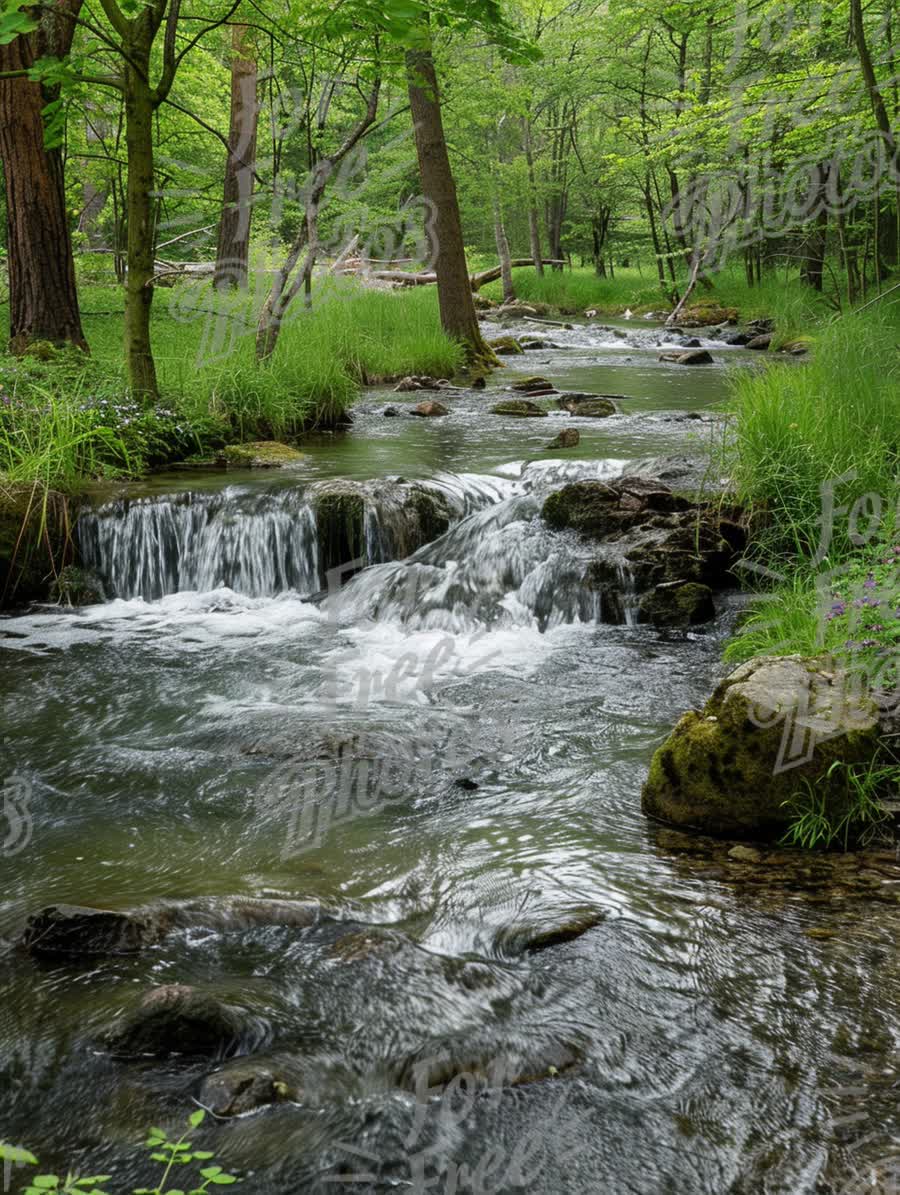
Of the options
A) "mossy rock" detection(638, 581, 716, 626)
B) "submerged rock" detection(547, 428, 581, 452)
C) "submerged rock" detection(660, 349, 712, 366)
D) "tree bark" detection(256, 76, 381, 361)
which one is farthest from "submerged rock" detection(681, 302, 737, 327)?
"mossy rock" detection(638, 581, 716, 626)

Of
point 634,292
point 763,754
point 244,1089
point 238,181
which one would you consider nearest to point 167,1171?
point 244,1089

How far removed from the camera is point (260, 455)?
28.5 ft

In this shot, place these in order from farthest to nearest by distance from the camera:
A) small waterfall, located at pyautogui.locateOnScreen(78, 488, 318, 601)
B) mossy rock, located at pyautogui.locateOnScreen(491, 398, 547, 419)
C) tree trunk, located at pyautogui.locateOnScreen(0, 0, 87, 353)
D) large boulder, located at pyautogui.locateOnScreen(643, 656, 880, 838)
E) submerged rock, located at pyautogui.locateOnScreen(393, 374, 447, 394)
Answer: submerged rock, located at pyautogui.locateOnScreen(393, 374, 447, 394)
mossy rock, located at pyautogui.locateOnScreen(491, 398, 547, 419)
tree trunk, located at pyautogui.locateOnScreen(0, 0, 87, 353)
small waterfall, located at pyautogui.locateOnScreen(78, 488, 318, 601)
large boulder, located at pyautogui.locateOnScreen(643, 656, 880, 838)

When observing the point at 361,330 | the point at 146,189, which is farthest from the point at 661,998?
the point at 361,330

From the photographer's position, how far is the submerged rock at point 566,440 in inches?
351

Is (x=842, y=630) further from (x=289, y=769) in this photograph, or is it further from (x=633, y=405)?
(x=633, y=405)

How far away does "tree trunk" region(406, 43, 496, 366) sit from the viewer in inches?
505

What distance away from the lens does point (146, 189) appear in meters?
7.28

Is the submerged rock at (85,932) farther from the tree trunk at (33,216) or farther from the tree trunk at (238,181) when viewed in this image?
the tree trunk at (238,181)

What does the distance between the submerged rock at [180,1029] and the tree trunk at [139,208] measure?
6.45 meters

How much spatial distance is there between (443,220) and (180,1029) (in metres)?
13.1

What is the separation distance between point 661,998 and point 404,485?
A: 5.40 meters

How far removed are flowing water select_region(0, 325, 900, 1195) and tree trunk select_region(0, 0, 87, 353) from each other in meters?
5.39

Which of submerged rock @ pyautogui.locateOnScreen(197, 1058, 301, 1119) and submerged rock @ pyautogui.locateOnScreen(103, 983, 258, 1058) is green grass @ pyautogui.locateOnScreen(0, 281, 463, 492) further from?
submerged rock @ pyautogui.locateOnScreen(197, 1058, 301, 1119)
